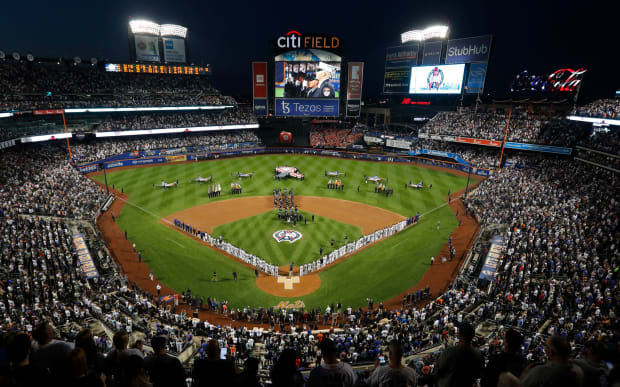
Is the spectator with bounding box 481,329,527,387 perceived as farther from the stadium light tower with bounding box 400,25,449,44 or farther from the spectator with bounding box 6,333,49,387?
the stadium light tower with bounding box 400,25,449,44

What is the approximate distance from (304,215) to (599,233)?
73.4ft

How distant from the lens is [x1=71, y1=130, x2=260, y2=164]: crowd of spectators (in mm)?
51562

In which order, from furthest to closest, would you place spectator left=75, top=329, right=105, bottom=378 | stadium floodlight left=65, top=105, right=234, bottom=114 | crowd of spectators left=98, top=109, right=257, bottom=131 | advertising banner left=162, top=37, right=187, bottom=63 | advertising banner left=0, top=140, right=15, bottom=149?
advertising banner left=162, top=37, right=187, bottom=63
crowd of spectators left=98, top=109, right=257, bottom=131
stadium floodlight left=65, top=105, right=234, bottom=114
advertising banner left=0, top=140, right=15, bottom=149
spectator left=75, top=329, right=105, bottom=378

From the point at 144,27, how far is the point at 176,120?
17832 millimetres

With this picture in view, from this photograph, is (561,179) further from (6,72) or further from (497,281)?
(6,72)

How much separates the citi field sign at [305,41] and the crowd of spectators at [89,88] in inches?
761

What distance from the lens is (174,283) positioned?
23.1m

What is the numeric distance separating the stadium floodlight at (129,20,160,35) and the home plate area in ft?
197

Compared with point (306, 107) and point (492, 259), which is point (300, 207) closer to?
point (492, 259)

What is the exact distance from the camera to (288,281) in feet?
76.7

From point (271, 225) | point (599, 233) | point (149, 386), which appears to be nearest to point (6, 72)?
point (271, 225)

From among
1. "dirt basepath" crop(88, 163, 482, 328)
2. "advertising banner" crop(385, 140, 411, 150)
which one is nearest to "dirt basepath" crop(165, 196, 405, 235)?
"dirt basepath" crop(88, 163, 482, 328)

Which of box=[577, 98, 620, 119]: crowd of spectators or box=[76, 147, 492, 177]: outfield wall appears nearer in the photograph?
box=[577, 98, 620, 119]: crowd of spectators

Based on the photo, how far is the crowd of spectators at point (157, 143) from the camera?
2030 inches
